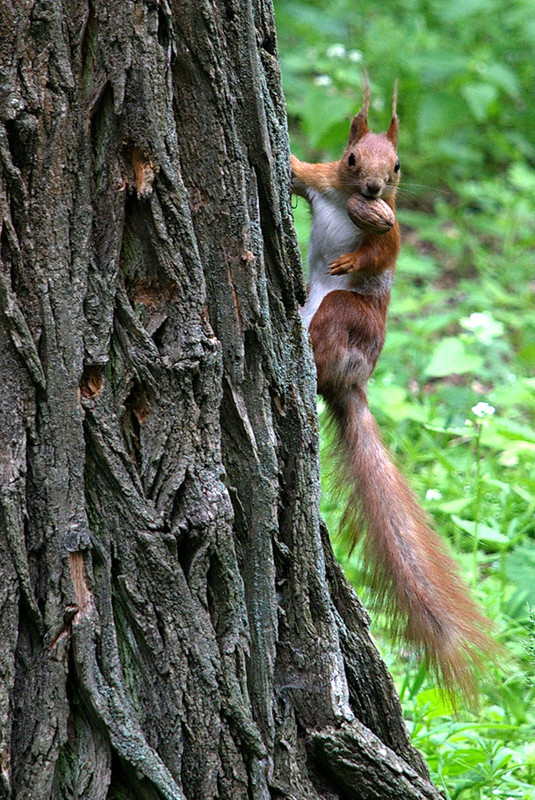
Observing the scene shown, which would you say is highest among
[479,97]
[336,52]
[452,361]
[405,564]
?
Result: [336,52]

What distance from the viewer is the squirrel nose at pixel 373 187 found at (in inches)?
105

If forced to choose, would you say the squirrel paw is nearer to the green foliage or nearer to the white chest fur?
the white chest fur

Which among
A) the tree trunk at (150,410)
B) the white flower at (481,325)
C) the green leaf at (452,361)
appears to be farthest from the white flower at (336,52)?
the tree trunk at (150,410)

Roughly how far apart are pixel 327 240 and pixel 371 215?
0.35 m

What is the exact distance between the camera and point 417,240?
668cm

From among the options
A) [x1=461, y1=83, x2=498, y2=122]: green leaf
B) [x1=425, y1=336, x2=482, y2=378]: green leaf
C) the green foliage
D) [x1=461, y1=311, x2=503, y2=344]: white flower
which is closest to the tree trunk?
[x1=461, y1=311, x2=503, y2=344]: white flower

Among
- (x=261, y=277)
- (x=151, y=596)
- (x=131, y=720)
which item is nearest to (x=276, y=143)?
(x=261, y=277)

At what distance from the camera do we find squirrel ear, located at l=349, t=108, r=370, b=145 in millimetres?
2887

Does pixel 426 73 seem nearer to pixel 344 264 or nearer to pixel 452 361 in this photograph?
pixel 452 361

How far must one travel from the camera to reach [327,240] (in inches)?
113

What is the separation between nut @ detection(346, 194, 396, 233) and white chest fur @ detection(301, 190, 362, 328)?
183mm

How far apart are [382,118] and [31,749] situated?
562 centimetres

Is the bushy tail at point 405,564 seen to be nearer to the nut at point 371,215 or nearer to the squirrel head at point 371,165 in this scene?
the nut at point 371,215

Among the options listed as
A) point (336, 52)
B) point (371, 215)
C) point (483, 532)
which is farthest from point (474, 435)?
point (336, 52)
